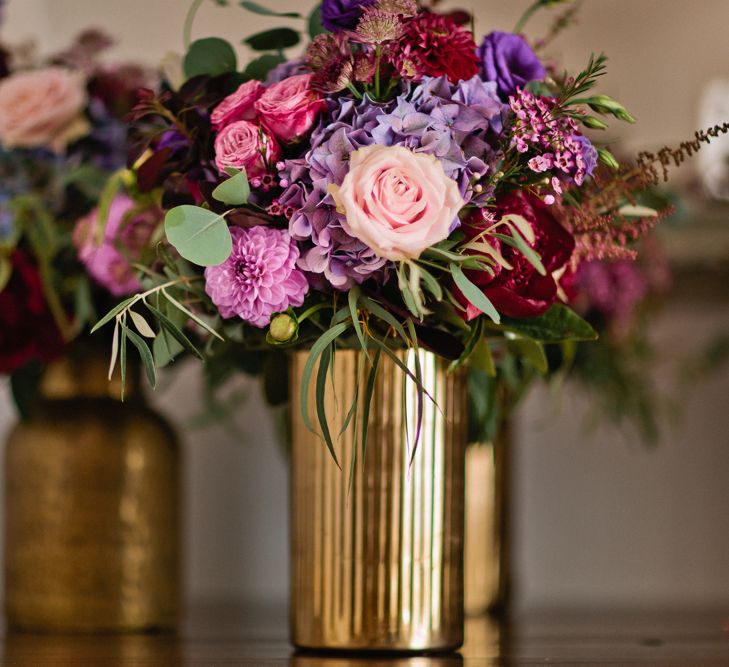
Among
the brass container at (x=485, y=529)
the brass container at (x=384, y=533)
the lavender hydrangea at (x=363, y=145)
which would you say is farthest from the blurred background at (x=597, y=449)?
the lavender hydrangea at (x=363, y=145)

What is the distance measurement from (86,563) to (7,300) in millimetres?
238

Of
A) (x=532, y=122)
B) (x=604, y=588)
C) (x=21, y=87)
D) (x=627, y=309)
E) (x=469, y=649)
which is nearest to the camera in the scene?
(x=532, y=122)

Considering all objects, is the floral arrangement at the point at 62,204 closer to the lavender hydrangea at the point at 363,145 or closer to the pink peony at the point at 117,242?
the pink peony at the point at 117,242

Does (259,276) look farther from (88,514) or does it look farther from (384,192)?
(88,514)

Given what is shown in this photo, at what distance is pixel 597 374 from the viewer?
3.44ft

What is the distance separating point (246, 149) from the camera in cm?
60

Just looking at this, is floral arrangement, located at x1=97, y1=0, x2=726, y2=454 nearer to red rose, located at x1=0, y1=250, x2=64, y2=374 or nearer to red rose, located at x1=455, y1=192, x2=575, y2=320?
red rose, located at x1=455, y1=192, x2=575, y2=320

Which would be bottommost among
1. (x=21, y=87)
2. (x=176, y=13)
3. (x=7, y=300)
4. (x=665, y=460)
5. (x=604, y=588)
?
(x=604, y=588)

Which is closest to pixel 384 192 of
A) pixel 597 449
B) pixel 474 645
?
pixel 474 645

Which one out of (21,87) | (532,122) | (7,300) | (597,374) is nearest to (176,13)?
(21,87)

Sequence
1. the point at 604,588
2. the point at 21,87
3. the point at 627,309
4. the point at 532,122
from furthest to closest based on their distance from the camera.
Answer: the point at 604,588 < the point at 627,309 < the point at 21,87 < the point at 532,122

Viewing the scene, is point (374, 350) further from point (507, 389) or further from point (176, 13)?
point (176, 13)

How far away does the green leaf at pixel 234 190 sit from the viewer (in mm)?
568

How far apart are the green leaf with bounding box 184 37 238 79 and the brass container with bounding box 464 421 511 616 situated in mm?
444
